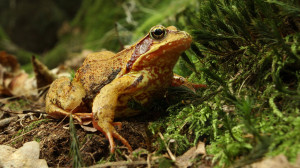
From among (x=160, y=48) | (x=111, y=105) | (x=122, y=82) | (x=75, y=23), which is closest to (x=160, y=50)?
(x=160, y=48)

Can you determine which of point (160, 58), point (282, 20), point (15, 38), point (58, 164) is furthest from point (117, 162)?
point (15, 38)

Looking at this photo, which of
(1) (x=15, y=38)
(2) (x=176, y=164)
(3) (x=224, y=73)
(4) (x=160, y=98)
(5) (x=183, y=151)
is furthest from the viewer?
(1) (x=15, y=38)

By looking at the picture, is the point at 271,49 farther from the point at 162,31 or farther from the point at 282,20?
the point at 162,31

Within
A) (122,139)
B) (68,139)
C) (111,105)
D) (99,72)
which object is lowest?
(122,139)

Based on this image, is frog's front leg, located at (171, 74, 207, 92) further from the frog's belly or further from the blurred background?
the blurred background

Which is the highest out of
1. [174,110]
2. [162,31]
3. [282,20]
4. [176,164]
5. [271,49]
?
[162,31]

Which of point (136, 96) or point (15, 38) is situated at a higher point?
point (15, 38)

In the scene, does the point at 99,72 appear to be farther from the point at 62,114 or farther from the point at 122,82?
the point at 62,114

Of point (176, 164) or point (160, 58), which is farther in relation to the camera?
point (160, 58)
